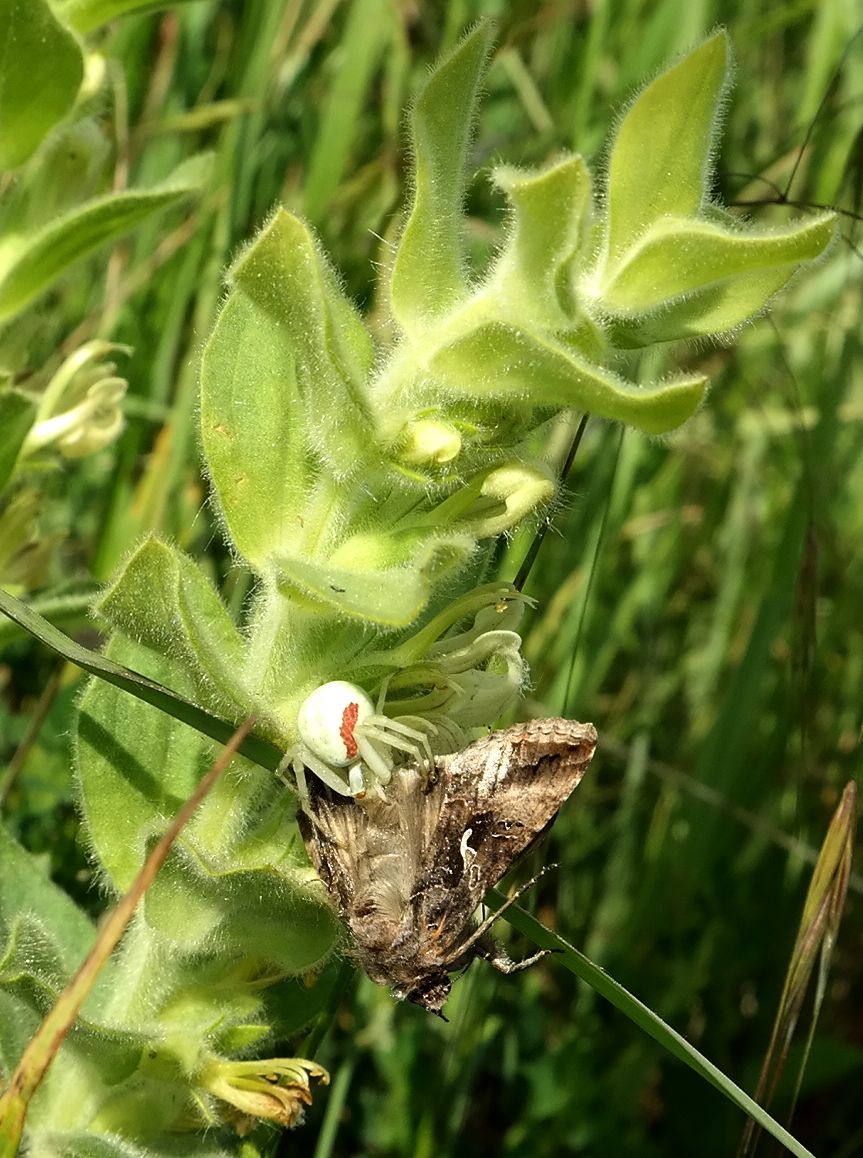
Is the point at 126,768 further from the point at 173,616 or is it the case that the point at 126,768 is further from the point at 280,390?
the point at 280,390

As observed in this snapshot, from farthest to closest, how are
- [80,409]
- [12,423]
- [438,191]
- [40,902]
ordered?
[80,409] → [12,423] → [40,902] → [438,191]

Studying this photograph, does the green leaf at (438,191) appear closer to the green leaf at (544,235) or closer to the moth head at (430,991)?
the green leaf at (544,235)

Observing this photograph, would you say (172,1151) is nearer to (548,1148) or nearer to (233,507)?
(233,507)

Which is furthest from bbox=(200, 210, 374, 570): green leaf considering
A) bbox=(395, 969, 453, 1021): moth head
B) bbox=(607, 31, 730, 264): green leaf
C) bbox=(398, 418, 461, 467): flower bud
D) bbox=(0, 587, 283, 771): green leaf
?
bbox=(395, 969, 453, 1021): moth head

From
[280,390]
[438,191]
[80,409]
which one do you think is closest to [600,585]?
[80,409]

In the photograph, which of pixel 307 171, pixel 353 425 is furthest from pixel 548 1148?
pixel 307 171

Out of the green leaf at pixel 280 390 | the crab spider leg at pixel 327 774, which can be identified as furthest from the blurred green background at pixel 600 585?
the crab spider leg at pixel 327 774
